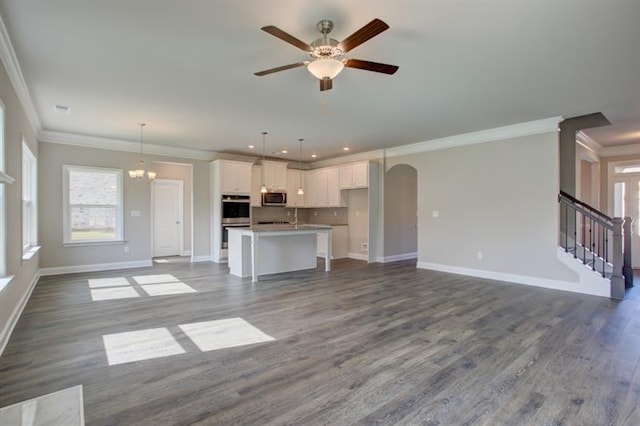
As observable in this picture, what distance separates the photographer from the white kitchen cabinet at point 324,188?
27.7 ft

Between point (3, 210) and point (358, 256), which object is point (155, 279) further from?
point (358, 256)

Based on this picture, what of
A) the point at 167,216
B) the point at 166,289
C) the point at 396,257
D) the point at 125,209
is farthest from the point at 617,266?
the point at 167,216

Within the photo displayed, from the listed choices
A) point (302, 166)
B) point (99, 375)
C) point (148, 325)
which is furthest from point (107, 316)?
point (302, 166)

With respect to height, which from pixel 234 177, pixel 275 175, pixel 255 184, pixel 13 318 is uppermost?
pixel 275 175

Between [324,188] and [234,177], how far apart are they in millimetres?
2353

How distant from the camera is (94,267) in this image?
21.4 feet

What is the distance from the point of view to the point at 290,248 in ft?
21.1

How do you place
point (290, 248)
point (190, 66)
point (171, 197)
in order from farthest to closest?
point (171, 197) < point (290, 248) < point (190, 66)

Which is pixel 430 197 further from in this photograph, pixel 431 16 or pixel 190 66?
pixel 190 66

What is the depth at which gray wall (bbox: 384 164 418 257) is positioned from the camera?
25.7 ft

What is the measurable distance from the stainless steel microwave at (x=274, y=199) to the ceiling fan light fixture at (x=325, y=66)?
607cm

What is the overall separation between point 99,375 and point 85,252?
4.98 m

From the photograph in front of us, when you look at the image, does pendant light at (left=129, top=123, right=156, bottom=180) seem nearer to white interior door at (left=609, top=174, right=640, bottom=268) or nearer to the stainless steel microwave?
the stainless steel microwave

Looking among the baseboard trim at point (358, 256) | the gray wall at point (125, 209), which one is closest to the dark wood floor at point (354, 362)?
the gray wall at point (125, 209)
